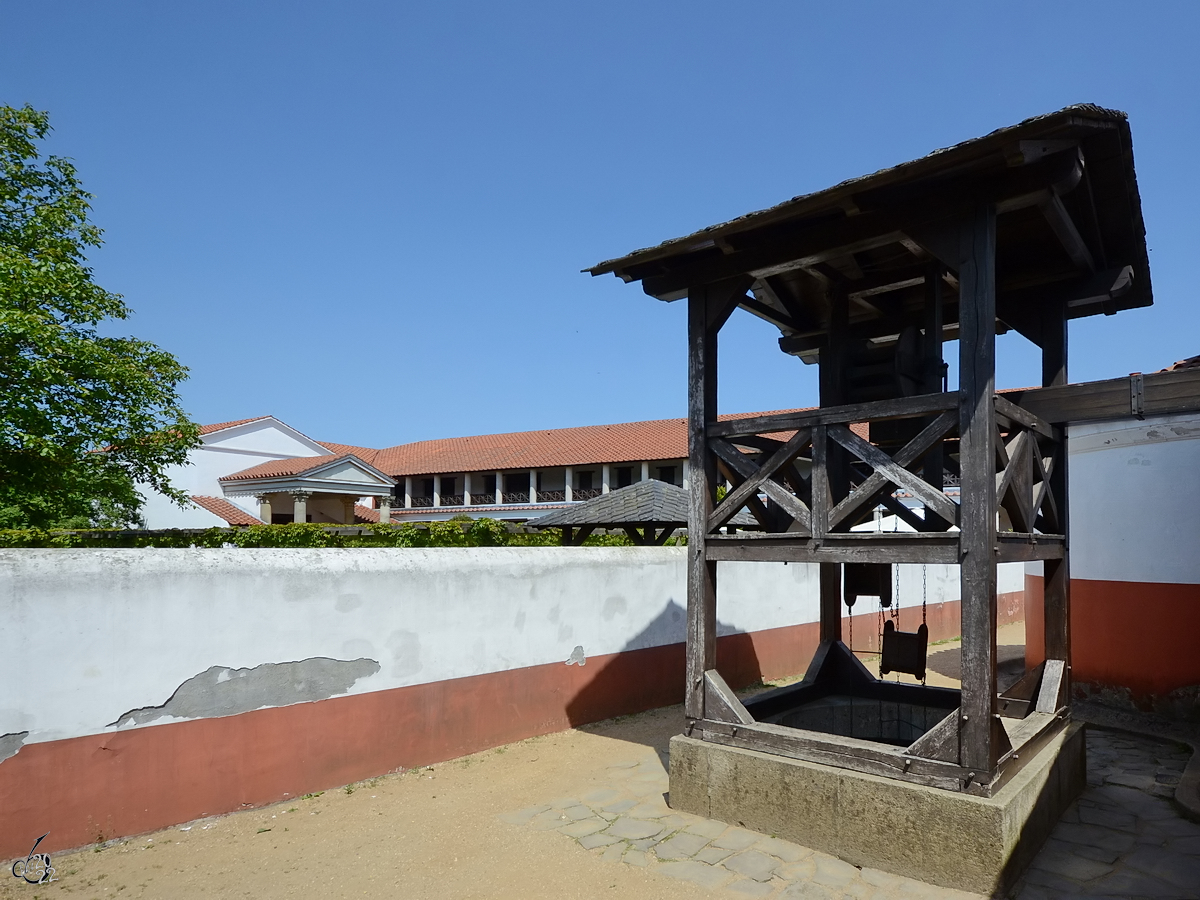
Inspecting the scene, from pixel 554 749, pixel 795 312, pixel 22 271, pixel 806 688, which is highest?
pixel 22 271

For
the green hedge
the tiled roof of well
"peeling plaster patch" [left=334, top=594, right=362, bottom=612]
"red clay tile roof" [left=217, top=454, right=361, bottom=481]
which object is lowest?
"peeling plaster patch" [left=334, top=594, right=362, bottom=612]

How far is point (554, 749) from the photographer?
6.75 meters

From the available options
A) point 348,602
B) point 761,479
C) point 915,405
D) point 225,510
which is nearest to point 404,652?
point 348,602

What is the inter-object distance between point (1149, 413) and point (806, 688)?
312 centimetres

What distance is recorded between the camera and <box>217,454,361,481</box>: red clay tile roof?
27547 millimetres

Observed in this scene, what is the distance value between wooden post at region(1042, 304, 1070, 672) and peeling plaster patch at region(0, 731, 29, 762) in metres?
6.49

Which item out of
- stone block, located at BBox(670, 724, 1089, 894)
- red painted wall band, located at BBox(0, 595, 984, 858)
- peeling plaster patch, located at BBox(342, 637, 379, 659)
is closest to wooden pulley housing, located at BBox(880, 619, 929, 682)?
stone block, located at BBox(670, 724, 1089, 894)

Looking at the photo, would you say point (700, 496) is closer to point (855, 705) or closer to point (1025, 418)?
point (1025, 418)

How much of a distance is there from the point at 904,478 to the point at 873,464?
231 mm

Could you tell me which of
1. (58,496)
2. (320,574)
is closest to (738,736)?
(320,574)

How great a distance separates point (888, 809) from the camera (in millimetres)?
4199

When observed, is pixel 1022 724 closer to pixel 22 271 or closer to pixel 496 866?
pixel 496 866

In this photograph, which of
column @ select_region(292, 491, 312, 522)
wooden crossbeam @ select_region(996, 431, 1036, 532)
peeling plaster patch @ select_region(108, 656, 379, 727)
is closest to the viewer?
wooden crossbeam @ select_region(996, 431, 1036, 532)

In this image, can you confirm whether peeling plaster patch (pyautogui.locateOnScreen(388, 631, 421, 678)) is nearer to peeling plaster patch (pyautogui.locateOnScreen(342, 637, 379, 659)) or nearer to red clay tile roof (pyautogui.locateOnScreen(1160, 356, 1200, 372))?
peeling plaster patch (pyautogui.locateOnScreen(342, 637, 379, 659))
